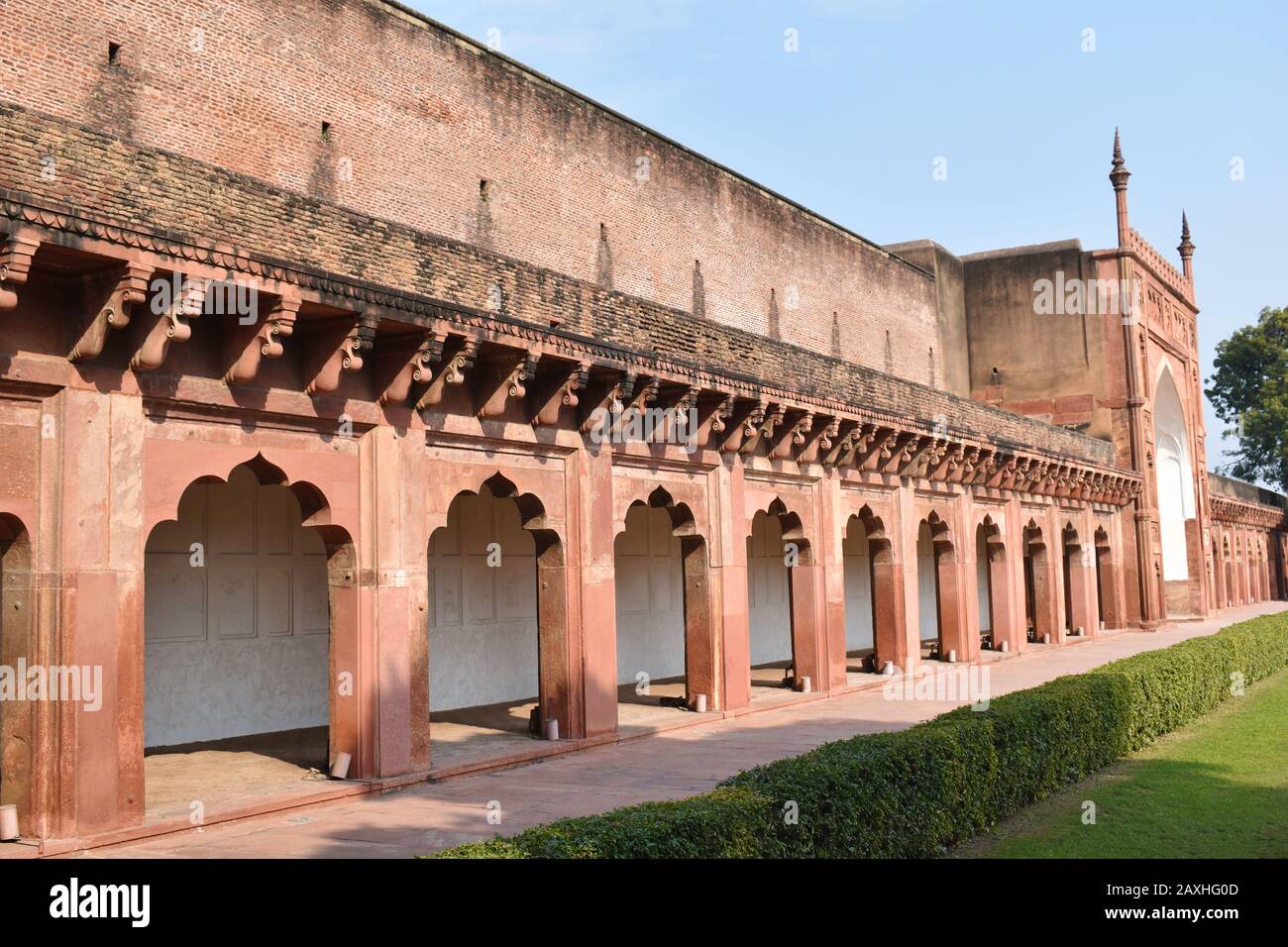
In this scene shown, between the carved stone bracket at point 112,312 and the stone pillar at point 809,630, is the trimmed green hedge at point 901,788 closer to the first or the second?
the stone pillar at point 809,630

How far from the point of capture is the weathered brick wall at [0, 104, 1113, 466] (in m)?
6.75

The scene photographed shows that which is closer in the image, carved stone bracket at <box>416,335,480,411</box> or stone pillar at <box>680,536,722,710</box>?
carved stone bracket at <box>416,335,480,411</box>

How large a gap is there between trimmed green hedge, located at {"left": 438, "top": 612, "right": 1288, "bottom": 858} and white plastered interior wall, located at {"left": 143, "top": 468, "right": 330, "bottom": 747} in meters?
5.97

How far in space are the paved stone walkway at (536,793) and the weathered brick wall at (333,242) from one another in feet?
11.3

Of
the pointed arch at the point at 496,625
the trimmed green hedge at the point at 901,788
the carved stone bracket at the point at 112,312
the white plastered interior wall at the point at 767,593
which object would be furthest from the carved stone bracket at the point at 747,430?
the carved stone bracket at the point at 112,312

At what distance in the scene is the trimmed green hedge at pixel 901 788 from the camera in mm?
5105

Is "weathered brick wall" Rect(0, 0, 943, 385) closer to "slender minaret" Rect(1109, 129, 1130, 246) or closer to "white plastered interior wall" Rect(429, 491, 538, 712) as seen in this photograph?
"white plastered interior wall" Rect(429, 491, 538, 712)

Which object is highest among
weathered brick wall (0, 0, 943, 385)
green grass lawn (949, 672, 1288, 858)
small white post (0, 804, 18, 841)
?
weathered brick wall (0, 0, 943, 385)

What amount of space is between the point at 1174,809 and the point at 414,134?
11723 mm

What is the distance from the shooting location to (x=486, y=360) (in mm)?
9680

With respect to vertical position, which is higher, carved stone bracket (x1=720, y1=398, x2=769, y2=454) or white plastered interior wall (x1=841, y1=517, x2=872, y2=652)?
carved stone bracket (x1=720, y1=398, x2=769, y2=454)

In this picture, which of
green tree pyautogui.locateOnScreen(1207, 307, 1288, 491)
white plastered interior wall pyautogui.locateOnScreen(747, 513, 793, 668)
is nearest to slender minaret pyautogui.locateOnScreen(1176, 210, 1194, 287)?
green tree pyautogui.locateOnScreen(1207, 307, 1288, 491)

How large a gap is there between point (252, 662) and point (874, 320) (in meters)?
19.3
